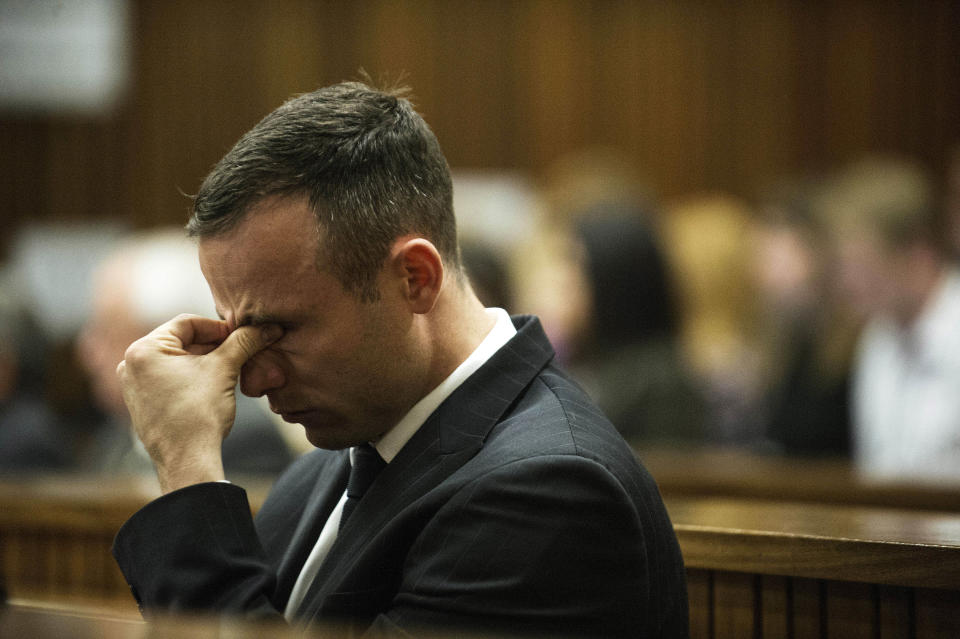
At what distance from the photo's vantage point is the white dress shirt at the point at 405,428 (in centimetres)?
150

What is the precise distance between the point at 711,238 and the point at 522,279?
1.13 m

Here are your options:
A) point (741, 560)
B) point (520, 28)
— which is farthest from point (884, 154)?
point (741, 560)

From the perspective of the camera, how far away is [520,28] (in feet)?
19.6

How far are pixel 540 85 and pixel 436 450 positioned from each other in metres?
4.86

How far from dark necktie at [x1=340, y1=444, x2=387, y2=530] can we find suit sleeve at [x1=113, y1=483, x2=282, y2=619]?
184 mm

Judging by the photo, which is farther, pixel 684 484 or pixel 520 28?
pixel 520 28

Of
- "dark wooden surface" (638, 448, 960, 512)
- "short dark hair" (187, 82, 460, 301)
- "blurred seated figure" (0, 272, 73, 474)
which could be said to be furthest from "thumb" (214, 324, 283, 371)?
"blurred seated figure" (0, 272, 73, 474)

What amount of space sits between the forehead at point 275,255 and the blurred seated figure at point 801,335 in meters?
2.75

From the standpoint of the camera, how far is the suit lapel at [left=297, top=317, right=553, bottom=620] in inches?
55.2

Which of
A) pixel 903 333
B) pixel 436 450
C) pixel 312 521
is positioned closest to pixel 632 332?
pixel 903 333

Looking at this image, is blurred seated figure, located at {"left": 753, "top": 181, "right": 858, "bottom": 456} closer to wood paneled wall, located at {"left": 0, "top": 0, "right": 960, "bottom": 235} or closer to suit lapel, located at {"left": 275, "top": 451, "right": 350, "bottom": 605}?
wood paneled wall, located at {"left": 0, "top": 0, "right": 960, "bottom": 235}

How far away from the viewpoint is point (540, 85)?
6.04 metres

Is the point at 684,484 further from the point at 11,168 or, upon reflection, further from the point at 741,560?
the point at 11,168

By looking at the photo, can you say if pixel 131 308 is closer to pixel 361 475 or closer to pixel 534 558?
pixel 361 475
